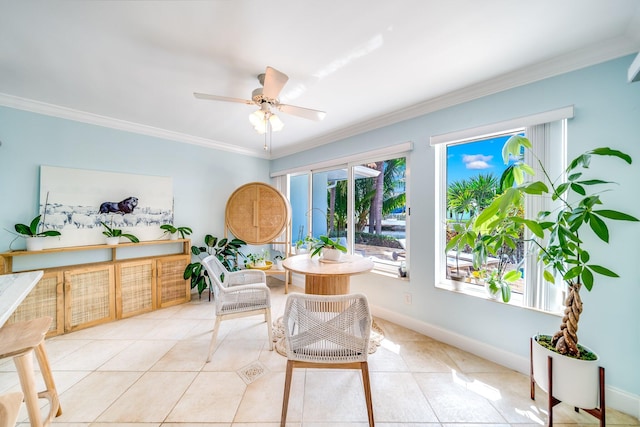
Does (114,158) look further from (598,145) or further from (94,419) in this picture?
(598,145)

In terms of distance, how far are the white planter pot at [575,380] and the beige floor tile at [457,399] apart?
1.24ft

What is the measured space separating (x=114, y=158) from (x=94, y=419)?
8.90 ft

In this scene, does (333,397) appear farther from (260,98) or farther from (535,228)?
(260,98)

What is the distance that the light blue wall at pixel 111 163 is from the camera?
226 centimetres

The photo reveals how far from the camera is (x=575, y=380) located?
125 centimetres

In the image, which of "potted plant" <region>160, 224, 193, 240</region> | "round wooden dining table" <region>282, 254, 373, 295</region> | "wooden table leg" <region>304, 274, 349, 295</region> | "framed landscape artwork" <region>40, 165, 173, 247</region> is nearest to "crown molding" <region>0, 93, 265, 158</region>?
"framed landscape artwork" <region>40, 165, 173, 247</region>

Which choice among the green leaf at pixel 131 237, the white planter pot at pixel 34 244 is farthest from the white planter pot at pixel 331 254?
the white planter pot at pixel 34 244

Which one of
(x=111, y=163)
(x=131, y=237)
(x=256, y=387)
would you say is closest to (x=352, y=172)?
(x=256, y=387)

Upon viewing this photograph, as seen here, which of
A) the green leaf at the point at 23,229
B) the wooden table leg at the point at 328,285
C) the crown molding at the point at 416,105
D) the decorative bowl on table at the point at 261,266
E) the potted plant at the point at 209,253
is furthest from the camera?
the decorative bowl on table at the point at 261,266

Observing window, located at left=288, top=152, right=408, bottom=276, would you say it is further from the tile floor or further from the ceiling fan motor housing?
the ceiling fan motor housing

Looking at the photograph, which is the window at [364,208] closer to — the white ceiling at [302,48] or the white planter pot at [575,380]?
the white ceiling at [302,48]

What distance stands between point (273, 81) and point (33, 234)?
2896mm

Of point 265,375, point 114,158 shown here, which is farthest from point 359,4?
point 114,158

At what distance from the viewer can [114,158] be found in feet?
9.21
